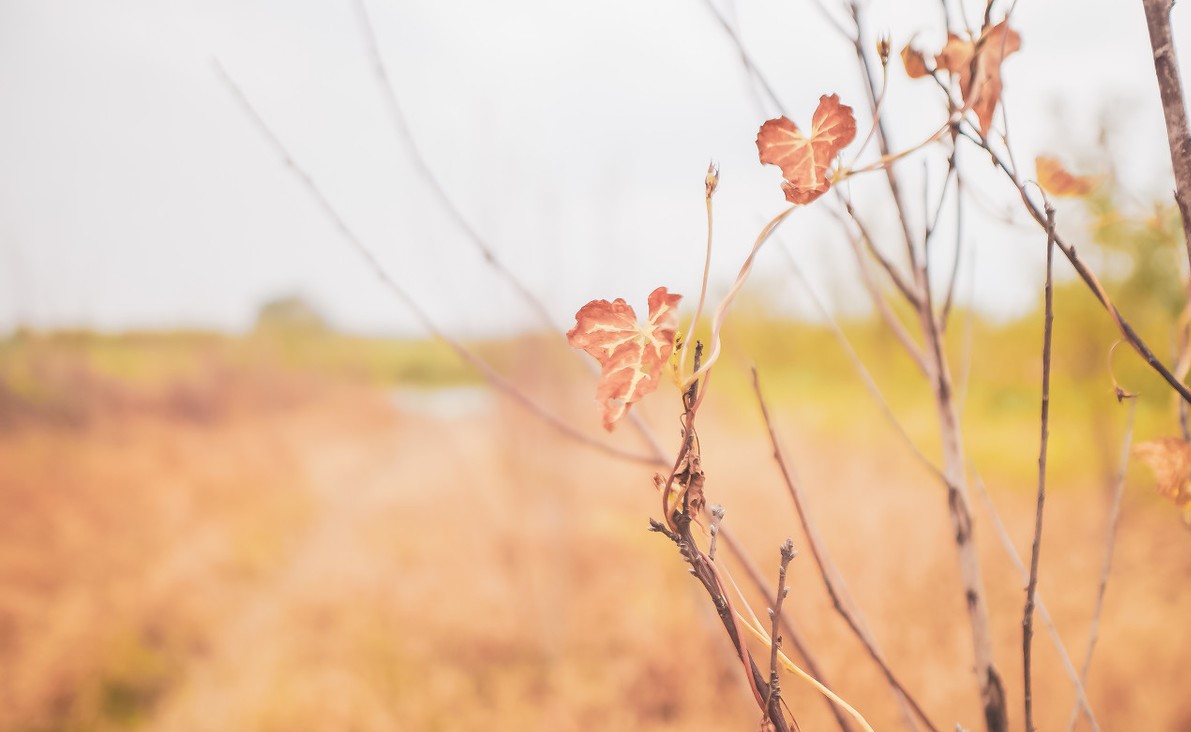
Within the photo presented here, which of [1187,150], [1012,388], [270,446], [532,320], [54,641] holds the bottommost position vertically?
[54,641]

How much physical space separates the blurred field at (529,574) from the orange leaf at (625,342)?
1.09 metres

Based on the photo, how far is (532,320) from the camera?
6.61 ft

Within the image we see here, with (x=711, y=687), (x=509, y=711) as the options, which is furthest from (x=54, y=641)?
(x=711, y=687)

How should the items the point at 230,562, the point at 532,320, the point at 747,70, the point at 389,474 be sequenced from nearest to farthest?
the point at 747,70 → the point at 532,320 → the point at 230,562 → the point at 389,474

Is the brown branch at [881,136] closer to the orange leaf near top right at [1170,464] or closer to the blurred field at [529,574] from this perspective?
the orange leaf near top right at [1170,464]

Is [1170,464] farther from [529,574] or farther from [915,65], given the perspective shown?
[529,574]

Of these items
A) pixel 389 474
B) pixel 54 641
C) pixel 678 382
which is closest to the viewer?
pixel 678 382

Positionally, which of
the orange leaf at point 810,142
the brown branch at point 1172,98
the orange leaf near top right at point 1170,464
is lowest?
the orange leaf near top right at point 1170,464

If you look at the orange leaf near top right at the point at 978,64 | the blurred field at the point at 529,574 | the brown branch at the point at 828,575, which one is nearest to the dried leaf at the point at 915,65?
the orange leaf near top right at the point at 978,64

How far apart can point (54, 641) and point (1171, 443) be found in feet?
11.7

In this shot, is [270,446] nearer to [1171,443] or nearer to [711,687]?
[711,687]

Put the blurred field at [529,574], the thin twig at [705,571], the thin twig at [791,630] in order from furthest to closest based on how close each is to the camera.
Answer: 1. the blurred field at [529,574]
2. the thin twig at [791,630]
3. the thin twig at [705,571]

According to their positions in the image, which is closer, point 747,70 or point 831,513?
point 747,70

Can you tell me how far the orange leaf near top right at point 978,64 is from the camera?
23 centimetres
